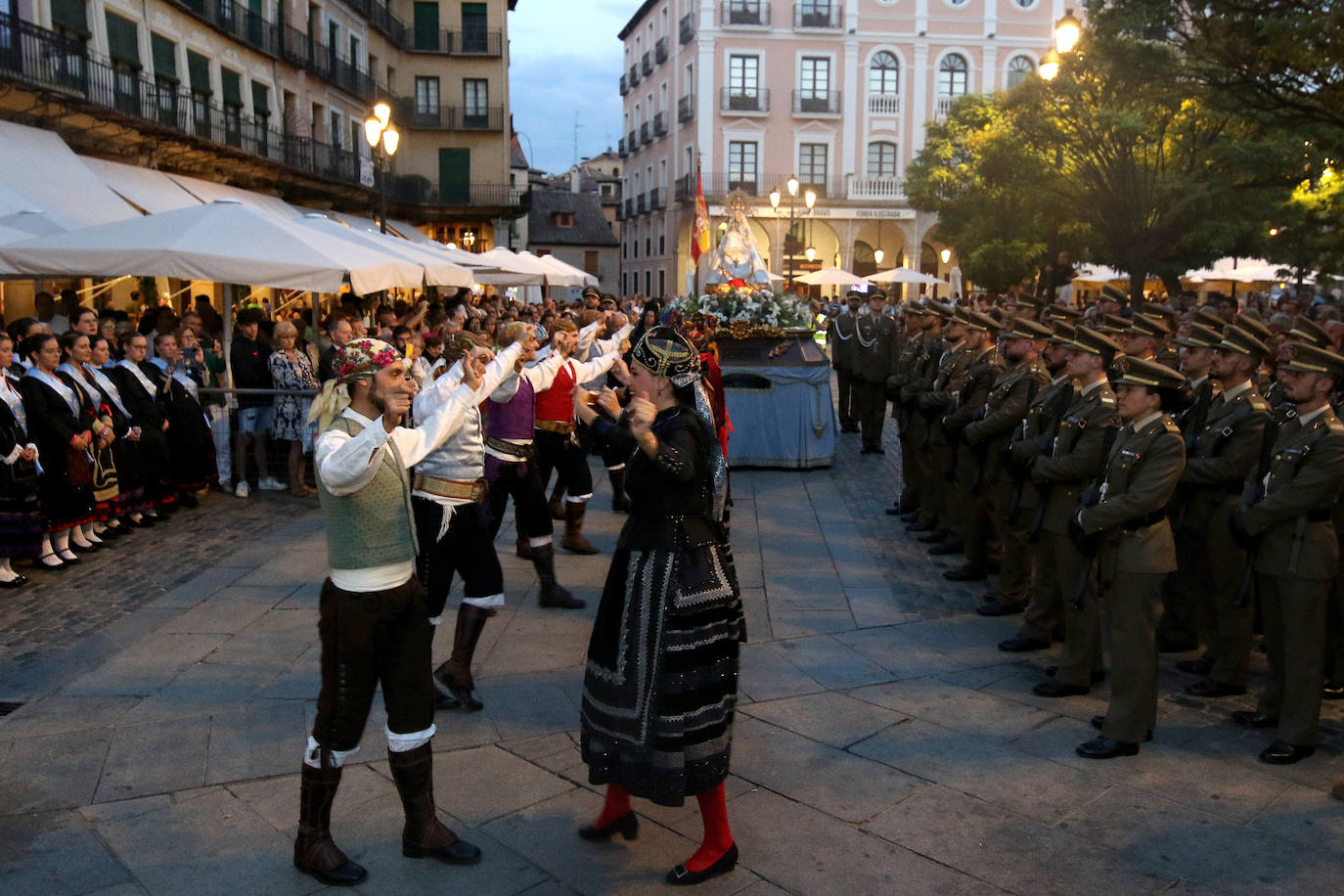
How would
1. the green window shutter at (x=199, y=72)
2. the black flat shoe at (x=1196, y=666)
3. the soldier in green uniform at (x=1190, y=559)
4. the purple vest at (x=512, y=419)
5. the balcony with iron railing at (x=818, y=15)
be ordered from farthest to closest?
the balcony with iron railing at (x=818, y=15), the green window shutter at (x=199, y=72), the purple vest at (x=512, y=419), the soldier in green uniform at (x=1190, y=559), the black flat shoe at (x=1196, y=666)

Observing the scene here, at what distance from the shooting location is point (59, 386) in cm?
862

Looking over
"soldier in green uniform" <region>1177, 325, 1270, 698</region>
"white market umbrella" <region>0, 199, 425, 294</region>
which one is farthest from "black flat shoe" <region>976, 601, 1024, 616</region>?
"white market umbrella" <region>0, 199, 425, 294</region>

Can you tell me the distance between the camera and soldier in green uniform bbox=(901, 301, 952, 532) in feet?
33.4

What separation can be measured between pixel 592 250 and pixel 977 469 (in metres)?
60.9

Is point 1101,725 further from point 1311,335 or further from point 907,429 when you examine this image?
point 907,429

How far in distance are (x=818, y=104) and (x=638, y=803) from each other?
154 feet

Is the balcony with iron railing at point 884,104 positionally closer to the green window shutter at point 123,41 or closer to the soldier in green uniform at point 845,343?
the green window shutter at point 123,41

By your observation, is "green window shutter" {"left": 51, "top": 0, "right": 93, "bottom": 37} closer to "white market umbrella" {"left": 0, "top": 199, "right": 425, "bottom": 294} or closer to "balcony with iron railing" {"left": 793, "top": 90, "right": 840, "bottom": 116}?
"white market umbrella" {"left": 0, "top": 199, "right": 425, "bottom": 294}

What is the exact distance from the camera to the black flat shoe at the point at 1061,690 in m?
6.18

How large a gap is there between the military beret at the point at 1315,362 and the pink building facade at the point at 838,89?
43.1 meters

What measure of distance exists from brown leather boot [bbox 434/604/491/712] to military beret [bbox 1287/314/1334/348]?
4760mm

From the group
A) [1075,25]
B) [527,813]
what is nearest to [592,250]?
[1075,25]

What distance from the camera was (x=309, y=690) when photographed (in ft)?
20.1

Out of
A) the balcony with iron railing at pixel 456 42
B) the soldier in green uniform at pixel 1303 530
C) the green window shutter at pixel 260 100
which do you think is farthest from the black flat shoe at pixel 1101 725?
the balcony with iron railing at pixel 456 42
